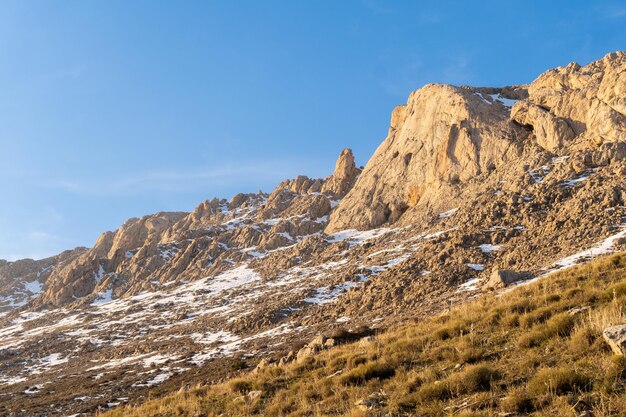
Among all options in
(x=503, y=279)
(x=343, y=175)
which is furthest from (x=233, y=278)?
(x=503, y=279)

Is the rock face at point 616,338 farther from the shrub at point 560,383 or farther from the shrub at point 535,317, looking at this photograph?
the shrub at point 535,317

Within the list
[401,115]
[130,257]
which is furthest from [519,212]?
[130,257]

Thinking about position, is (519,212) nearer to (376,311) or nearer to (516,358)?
(376,311)

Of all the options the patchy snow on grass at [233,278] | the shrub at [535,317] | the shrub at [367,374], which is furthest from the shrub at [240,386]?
the patchy snow on grass at [233,278]

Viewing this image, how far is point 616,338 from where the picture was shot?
7613 mm

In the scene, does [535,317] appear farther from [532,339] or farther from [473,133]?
[473,133]

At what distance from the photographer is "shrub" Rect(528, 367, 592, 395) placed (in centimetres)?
686

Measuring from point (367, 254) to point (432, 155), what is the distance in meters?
32.7

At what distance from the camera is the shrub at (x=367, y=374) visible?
10.2 meters

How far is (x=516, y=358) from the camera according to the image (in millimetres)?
8930

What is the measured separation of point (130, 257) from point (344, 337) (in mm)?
119453

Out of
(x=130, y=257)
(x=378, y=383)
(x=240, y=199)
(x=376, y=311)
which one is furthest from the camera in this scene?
(x=240, y=199)

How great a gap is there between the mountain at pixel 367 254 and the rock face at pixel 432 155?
34 centimetres

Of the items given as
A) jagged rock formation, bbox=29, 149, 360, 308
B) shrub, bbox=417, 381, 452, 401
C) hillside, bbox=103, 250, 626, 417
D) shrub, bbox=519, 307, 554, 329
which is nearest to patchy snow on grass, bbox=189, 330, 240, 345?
hillside, bbox=103, 250, 626, 417
